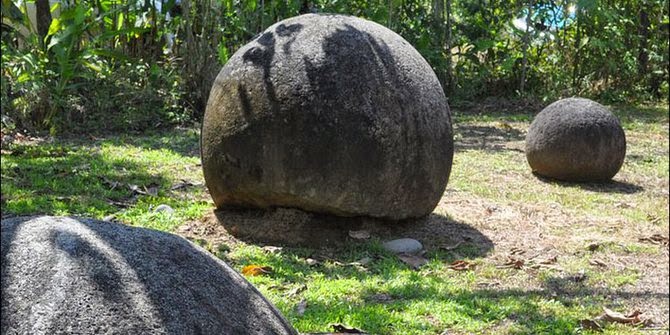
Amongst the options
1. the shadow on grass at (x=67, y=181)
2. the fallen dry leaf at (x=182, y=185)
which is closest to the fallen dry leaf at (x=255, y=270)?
the shadow on grass at (x=67, y=181)

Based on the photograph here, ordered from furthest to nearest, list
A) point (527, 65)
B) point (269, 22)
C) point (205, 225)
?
1. point (527, 65)
2. point (269, 22)
3. point (205, 225)

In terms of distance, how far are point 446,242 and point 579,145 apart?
346 cm

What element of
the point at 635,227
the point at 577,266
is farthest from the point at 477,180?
the point at 577,266

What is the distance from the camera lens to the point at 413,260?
19.3ft

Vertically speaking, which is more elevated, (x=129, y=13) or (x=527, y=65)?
(x=129, y=13)

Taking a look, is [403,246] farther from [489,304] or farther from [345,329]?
[345,329]

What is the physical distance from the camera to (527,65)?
1652 cm

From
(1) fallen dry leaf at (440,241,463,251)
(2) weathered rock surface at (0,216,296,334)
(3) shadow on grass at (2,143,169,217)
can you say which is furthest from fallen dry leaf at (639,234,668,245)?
(2) weathered rock surface at (0,216,296,334)

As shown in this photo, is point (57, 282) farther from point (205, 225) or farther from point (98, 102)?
point (98, 102)

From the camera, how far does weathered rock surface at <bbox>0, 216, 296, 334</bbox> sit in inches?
75.6

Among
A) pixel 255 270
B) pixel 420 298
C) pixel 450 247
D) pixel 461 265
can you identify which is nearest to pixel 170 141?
pixel 450 247

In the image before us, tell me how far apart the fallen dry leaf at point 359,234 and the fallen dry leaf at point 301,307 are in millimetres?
1325

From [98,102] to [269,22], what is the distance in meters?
3.19

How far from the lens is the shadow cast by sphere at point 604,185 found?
8914mm
